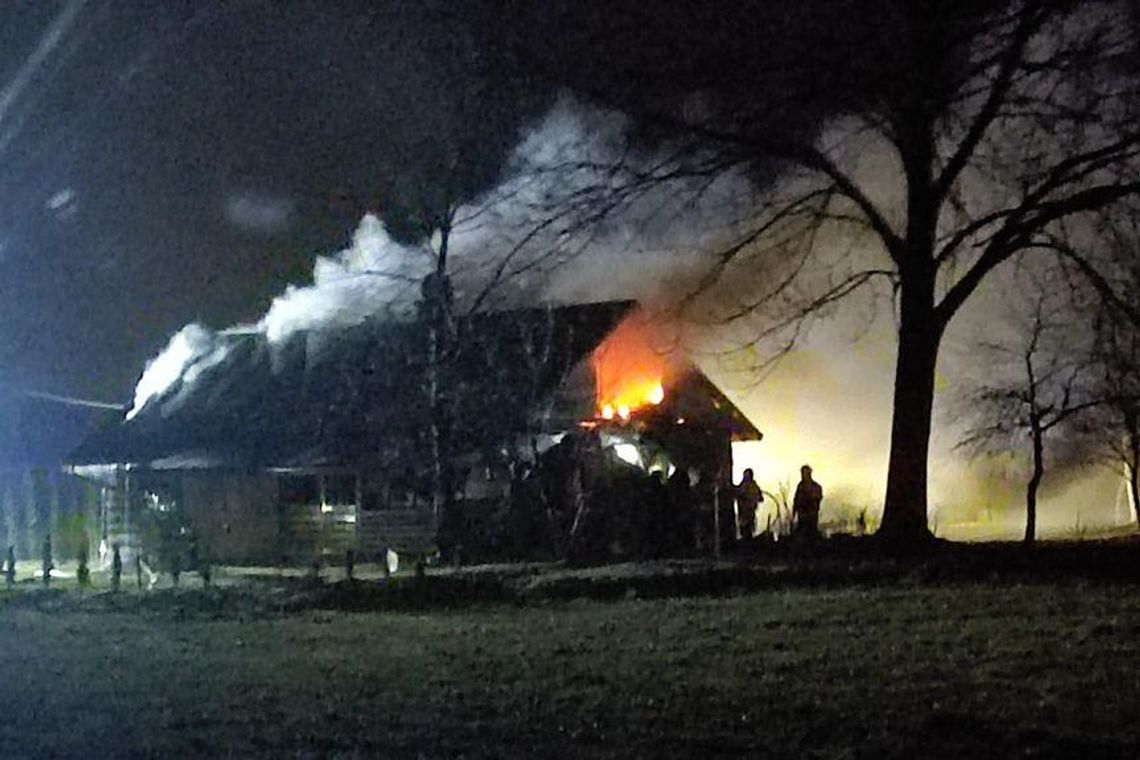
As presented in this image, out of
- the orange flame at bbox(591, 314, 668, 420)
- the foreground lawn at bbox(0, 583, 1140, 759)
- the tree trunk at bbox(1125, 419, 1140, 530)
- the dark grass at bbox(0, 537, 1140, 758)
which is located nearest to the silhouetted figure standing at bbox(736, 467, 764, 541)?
the orange flame at bbox(591, 314, 668, 420)

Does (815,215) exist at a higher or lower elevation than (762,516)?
higher

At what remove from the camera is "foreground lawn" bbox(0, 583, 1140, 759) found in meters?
8.11

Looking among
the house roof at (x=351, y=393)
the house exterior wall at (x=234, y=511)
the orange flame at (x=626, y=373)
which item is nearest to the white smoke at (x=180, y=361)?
the house roof at (x=351, y=393)

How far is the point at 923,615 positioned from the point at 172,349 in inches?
987

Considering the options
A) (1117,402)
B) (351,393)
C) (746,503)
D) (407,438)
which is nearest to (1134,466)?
(1117,402)

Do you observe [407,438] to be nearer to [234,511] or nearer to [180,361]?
[234,511]

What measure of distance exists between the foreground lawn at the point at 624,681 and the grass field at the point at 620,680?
1.0 inches

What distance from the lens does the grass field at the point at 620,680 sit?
8117 millimetres

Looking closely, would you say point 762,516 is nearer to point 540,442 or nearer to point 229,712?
point 540,442

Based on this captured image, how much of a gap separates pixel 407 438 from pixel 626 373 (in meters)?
4.29

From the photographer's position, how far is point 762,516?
26391 millimetres

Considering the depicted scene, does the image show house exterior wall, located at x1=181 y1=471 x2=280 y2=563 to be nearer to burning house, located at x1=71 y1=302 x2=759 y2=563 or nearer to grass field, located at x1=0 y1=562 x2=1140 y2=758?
burning house, located at x1=71 y1=302 x2=759 y2=563

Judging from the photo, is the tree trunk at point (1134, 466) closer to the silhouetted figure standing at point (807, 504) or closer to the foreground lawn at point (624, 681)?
the silhouetted figure standing at point (807, 504)

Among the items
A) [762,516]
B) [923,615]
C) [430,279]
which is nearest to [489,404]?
[430,279]
